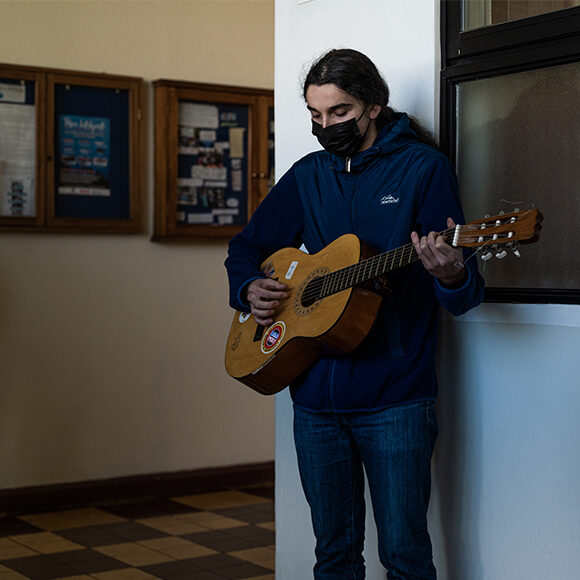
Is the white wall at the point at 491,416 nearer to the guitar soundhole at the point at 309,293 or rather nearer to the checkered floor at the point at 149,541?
the guitar soundhole at the point at 309,293

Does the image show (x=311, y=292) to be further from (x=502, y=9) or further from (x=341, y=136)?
(x=502, y=9)

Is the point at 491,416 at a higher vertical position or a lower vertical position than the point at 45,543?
higher

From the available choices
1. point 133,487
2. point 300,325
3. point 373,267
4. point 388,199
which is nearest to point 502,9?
point 388,199

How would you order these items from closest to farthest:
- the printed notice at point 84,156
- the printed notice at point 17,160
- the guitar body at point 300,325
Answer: the guitar body at point 300,325, the printed notice at point 17,160, the printed notice at point 84,156

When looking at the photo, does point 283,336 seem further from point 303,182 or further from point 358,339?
point 303,182

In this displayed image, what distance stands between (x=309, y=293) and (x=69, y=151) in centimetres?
263

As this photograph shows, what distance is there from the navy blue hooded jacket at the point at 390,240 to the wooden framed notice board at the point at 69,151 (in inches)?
95.4

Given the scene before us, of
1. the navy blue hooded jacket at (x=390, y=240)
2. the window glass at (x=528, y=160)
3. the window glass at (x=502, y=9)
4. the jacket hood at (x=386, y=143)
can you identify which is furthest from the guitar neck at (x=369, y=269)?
the window glass at (x=502, y=9)

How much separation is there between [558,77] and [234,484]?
3.23 meters

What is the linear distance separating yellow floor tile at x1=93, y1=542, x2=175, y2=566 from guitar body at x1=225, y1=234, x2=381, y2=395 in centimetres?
153

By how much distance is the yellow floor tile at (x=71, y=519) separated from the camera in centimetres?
438

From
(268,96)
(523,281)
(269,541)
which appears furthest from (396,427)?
(268,96)

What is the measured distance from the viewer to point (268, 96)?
17.0ft

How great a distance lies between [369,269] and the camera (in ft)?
7.09
